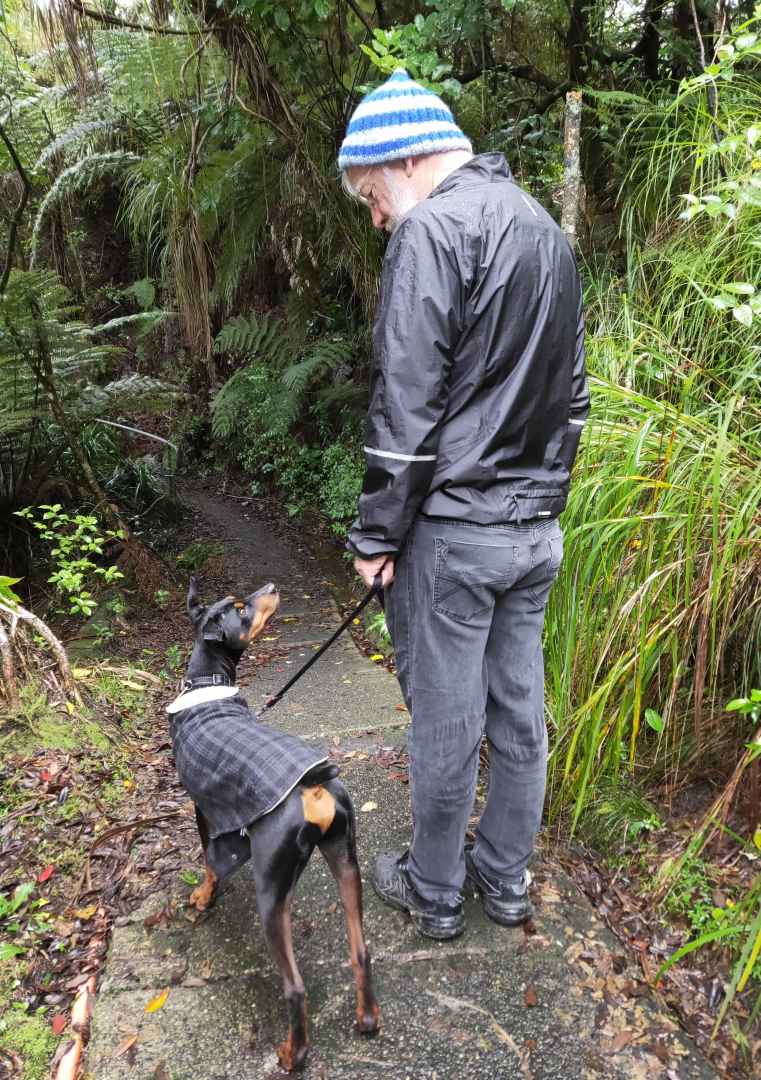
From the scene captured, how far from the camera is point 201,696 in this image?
2082mm

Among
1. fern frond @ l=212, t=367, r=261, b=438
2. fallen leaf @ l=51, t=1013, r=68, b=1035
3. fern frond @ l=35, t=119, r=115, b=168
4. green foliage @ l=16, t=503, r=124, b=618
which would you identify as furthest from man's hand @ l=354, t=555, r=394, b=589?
fern frond @ l=35, t=119, r=115, b=168

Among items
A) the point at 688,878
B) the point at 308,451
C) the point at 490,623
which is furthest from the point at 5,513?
the point at 688,878

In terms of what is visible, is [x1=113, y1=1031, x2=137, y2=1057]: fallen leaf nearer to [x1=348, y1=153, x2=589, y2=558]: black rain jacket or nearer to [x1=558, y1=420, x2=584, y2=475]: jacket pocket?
[x1=348, y1=153, x2=589, y2=558]: black rain jacket

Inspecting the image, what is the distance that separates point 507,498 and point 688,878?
4.11 feet

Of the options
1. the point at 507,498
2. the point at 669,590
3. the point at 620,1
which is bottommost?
the point at 669,590

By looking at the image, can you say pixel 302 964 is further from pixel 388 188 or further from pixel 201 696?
pixel 388 188

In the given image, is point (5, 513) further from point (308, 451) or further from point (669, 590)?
point (669, 590)

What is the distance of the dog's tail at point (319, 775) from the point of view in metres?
1.63

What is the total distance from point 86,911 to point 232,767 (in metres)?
0.91

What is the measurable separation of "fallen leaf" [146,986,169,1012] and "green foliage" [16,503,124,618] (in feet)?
6.50

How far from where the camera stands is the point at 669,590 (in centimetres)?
222

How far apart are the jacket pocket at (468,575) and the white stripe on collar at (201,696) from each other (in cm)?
71

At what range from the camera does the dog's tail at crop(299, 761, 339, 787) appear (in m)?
1.63

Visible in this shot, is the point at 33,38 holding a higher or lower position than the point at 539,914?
higher
